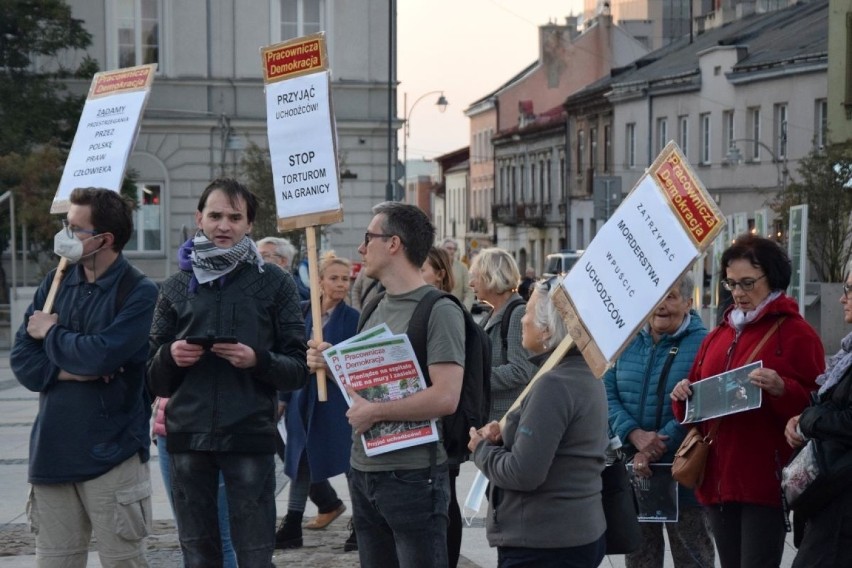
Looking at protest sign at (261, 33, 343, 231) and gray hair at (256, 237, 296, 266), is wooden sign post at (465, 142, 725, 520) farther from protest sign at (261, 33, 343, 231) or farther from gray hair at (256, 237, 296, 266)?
gray hair at (256, 237, 296, 266)

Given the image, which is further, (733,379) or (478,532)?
(478,532)

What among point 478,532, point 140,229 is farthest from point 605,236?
point 140,229

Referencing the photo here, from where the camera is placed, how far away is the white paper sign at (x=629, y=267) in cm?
Result: 502

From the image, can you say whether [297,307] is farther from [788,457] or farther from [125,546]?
[788,457]

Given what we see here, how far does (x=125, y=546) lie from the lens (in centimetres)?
584

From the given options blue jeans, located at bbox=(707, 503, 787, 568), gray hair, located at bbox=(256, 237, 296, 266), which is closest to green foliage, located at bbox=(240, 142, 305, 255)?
gray hair, located at bbox=(256, 237, 296, 266)

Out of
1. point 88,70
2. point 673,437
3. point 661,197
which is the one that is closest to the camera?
point 661,197

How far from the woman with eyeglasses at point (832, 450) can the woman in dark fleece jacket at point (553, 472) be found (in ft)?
2.62

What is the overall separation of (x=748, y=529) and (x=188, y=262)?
253 cm

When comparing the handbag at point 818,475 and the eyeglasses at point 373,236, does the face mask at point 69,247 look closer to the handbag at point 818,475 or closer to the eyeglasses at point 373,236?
the eyeglasses at point 373,236

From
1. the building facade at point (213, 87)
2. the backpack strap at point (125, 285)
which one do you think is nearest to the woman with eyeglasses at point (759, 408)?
the backpack strap at point (125, 285)

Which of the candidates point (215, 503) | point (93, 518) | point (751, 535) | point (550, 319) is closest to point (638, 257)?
point (550, 319)

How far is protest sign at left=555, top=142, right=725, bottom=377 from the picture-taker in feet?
16.4

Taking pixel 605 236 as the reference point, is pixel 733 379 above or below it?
below
